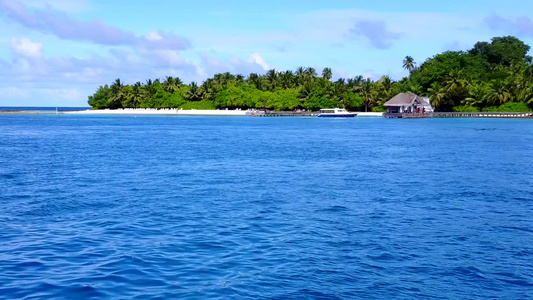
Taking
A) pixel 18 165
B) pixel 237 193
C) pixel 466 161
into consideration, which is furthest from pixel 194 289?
pixel 466 161

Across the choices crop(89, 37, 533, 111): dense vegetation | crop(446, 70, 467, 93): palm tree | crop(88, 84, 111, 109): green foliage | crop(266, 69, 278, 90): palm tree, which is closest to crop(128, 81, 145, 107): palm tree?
crop(89, 37, 533, 111): dense vegetation

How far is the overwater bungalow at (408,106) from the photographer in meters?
125

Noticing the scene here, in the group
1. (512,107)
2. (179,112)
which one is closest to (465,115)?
(512,107)

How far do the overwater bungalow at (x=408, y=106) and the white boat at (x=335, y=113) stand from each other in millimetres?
8858

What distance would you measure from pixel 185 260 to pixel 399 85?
426 feet

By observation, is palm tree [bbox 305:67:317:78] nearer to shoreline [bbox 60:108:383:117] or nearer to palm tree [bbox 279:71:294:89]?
palm tree [bbox 279:71:294:89]

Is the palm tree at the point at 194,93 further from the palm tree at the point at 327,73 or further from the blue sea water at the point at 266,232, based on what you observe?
the blue sea water at the point at 266,232

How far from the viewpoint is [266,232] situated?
16859 millimetres

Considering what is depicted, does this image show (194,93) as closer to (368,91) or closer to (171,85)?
(171,85)

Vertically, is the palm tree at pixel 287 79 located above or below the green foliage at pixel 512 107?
above

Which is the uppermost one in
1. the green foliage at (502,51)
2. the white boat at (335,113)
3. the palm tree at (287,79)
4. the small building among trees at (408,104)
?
the green foliage at (502,51)

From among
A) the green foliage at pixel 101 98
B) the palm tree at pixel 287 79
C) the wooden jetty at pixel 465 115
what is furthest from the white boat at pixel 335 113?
the green foliage at pixel 101 98

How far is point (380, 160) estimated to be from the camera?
3891cm

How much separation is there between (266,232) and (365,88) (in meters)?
124
